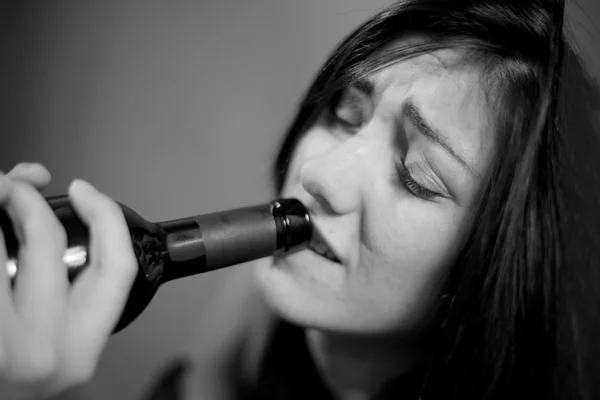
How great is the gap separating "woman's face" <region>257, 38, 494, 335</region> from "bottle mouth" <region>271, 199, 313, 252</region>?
1 centimetres

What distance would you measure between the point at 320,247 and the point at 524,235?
9.7 inches

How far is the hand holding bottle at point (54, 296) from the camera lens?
36 centimetres

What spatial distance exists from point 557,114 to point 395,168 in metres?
0.21

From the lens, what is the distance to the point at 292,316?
0.64 m

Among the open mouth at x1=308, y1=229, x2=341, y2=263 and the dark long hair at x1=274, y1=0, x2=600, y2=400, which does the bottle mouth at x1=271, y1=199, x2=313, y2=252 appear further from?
the dark long hair at x1=274, y1=0, x2=600, y2=400

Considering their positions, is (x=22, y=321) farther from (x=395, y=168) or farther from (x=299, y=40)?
(x=299, y=40)

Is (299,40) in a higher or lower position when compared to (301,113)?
higher

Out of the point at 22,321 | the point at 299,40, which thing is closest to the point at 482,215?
the point at 22,321

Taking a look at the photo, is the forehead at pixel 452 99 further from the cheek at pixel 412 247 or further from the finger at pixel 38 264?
the finger at pixel 38 264

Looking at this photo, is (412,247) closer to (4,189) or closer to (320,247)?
(320,247)

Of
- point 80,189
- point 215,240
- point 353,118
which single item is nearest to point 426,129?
point 353,118

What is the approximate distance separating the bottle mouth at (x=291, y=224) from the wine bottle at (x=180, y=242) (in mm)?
11

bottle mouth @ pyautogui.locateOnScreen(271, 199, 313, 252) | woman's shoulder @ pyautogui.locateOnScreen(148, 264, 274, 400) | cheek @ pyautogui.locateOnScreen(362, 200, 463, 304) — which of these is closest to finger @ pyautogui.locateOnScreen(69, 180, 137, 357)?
bottle mouth @ pyautogui.locateOnScreen(271, 199, 313, 252)

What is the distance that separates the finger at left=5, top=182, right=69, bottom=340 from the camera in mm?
367
